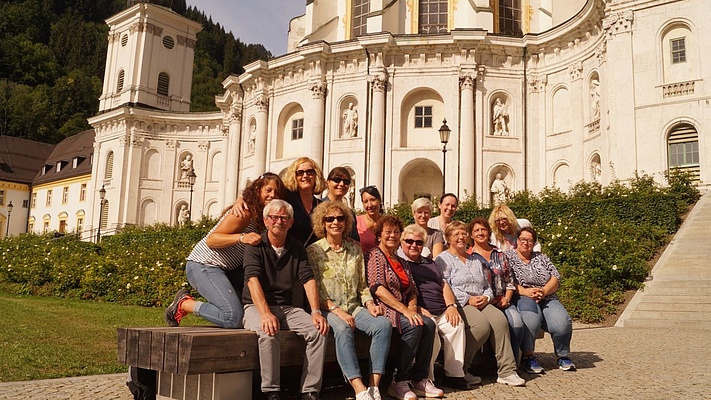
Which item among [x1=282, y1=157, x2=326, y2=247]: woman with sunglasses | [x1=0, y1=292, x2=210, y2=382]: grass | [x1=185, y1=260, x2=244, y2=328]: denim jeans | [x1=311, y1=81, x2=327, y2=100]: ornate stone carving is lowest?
[x1=0, y1=292, x2=210, y2=382]: grass

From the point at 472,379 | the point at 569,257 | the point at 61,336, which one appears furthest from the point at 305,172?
A: the point at 569,257

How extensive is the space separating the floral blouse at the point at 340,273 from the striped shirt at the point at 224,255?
62cm

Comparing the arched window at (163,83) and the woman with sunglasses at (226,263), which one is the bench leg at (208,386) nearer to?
the woman with sunglasses at (226,263)

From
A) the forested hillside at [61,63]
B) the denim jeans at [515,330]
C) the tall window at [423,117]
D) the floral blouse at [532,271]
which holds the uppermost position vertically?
the forested hillside at [61,63]

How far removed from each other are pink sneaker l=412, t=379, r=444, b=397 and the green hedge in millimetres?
8081

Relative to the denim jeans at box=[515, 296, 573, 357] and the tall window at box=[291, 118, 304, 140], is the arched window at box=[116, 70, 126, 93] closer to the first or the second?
the tall window at box=[291, 118, 304, 140]

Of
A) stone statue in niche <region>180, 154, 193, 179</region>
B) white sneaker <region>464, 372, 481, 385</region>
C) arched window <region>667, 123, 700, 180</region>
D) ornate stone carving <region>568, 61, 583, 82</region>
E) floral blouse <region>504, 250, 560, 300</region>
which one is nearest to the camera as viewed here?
white sneaker <region>464, 372, 481, 385</region>

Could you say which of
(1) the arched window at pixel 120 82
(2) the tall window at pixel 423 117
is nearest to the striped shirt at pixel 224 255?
(2) the tall window at pixel 423 117

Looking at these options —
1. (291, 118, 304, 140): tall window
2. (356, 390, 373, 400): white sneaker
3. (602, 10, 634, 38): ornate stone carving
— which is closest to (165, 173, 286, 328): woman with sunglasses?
(356, 390, 373, 400): white sneaker

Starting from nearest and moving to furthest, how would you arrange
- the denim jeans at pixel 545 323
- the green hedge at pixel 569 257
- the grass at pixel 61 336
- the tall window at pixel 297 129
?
the grass at pixel 61 336
the denim jeans at pixel 545 323
the green hedge at pixel 569 257
the tall window at pixel 297 129

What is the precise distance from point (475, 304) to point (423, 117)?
27239mm

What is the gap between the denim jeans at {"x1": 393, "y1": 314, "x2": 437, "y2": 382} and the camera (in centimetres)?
578

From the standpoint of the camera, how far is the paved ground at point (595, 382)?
5.68m

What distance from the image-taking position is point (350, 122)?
3353 cm
